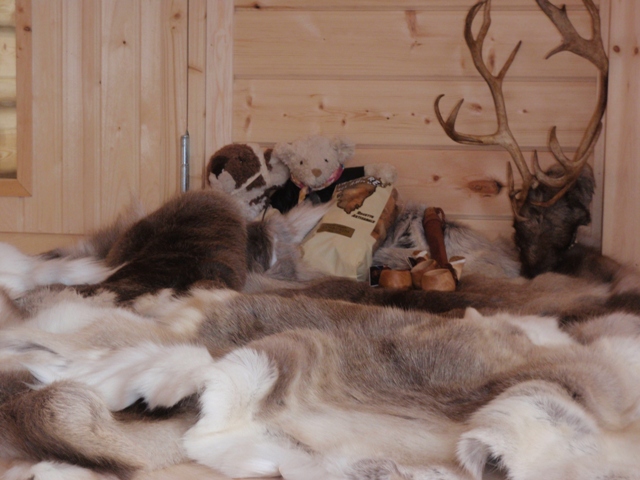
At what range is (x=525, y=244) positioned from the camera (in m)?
2.34

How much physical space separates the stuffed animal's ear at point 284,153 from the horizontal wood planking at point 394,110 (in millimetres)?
270

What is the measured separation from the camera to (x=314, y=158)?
2.50 m

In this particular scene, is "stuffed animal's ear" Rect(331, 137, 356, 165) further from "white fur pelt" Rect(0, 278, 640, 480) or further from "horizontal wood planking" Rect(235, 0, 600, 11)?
"white fur pelt" Rect(0, 278, 640, 480)

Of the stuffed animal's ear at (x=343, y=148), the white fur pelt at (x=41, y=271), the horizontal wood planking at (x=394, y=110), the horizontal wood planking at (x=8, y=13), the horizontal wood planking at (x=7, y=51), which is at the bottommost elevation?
the white fur pelt at (x=41, y=271)

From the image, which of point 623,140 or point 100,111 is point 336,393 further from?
point 100,111

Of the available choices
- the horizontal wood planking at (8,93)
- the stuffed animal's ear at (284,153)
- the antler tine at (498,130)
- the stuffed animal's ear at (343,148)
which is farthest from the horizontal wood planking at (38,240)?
the antler tine at (498,130)

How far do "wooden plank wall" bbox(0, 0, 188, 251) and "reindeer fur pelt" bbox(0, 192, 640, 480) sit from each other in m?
1.36

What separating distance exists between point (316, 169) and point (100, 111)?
1.06 meters

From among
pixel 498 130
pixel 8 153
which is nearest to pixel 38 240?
pixel 8 153

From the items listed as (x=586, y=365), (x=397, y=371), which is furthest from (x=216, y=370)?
(x=586, y=365)

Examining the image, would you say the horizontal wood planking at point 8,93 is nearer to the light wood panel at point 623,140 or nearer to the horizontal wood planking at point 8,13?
the horizontal wood planking at point 8,13

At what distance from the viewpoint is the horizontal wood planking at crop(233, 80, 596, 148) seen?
8.84 feet

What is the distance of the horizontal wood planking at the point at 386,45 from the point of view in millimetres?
2684

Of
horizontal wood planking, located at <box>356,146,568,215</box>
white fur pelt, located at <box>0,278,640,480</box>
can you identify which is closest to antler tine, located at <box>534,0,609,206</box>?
horizontal wood planking, located at <box>356,146,568,215</box>
